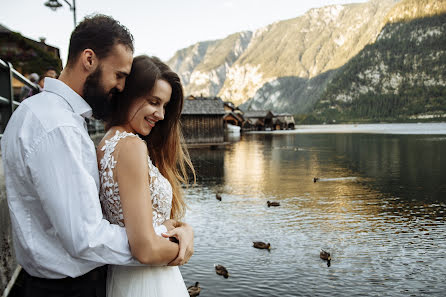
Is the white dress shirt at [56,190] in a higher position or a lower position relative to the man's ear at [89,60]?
A: lower

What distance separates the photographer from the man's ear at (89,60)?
6.79 ft

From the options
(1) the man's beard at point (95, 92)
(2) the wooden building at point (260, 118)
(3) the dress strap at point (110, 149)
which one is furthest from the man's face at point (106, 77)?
(2) the wooden building at point (260, 118)

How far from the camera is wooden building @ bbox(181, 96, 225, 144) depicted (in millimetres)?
43688

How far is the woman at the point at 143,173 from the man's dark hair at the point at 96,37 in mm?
364

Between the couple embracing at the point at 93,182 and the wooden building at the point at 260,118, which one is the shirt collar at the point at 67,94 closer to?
the couple embracing at the point at 93,182

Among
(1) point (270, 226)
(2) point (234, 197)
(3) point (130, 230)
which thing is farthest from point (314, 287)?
(2) point (234, 197)

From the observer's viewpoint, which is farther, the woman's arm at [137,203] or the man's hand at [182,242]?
the man's hand at [182,242]

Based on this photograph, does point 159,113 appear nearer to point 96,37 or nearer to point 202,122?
point 96,37

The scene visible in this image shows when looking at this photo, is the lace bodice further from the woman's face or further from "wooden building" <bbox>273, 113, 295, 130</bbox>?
"wooden building" <bbox>273, 113, 295, 130</bbox>

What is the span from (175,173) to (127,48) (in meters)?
1.04

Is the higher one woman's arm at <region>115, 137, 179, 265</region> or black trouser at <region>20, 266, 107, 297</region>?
woman's arm at <region>115, 137, 179, 265</region>

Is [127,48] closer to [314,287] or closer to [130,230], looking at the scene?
[130,230]

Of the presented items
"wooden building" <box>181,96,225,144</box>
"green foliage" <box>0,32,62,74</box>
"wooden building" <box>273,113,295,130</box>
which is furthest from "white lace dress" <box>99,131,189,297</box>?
"wooden building" <box>273,113,295,130</box>

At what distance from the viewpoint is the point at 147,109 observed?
2496 millimetres
